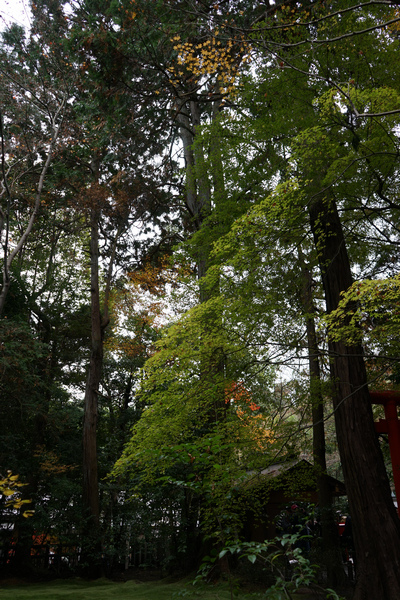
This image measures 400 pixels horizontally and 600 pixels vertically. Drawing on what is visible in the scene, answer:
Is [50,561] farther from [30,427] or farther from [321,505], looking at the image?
[321,505]

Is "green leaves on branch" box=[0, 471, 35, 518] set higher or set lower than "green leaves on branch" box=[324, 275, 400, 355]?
lower

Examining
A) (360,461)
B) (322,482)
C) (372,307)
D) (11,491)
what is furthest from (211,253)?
(322,482)

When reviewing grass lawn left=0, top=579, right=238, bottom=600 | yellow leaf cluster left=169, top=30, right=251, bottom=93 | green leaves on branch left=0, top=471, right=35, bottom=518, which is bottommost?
grass lawn left=0, top=579, right=238, bottom=600

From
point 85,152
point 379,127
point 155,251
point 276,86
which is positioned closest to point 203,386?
point 379,127

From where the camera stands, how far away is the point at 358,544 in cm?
525

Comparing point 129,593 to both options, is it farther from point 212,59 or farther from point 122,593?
point 212,59

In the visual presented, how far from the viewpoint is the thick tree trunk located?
495 centimetres

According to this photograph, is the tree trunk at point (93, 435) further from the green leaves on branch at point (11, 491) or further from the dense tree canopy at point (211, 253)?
the green leaves on branch at point (11, 491)

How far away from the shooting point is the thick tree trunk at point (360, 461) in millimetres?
4953

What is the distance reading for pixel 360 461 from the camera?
5.49 meters

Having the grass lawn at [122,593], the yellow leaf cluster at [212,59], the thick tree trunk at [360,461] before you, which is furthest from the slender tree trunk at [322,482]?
the yellow leaf cluster at [212,59]

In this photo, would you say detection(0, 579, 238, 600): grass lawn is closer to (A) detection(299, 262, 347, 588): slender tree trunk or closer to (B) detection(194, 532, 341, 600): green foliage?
(A) detection(299, 262, 347, 588): slender tree trunk

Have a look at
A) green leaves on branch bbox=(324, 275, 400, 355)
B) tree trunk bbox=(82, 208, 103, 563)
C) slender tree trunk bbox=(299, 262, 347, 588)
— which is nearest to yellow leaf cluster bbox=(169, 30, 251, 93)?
slender tree trunk bbox=(299, 262, 347, 588)

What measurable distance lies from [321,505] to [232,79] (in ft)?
26.7
